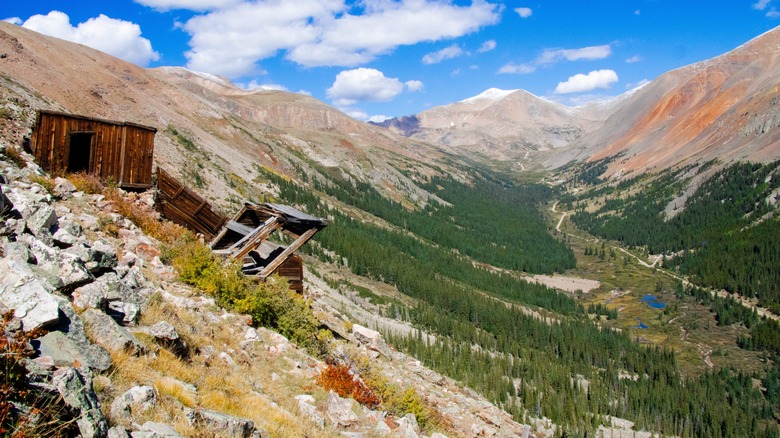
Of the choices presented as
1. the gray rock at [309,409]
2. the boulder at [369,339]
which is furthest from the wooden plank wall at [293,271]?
the gray rock at [309,409]

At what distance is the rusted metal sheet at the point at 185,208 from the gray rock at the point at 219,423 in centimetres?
1653

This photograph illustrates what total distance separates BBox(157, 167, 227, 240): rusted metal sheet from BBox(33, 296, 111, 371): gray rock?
1537 cm

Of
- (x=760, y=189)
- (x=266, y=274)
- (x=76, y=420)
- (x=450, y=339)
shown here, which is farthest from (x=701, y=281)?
(x=76, y=420)

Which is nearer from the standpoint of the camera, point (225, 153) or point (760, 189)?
point (225, 153)

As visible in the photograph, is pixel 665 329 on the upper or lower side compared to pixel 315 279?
lower

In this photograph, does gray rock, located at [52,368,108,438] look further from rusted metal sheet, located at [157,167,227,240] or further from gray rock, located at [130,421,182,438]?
rusted metal sheet, located at [157,167,227,240]

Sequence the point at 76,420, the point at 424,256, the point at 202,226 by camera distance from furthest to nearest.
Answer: the point at 424,256 → the point at 202,226 → the point at 76,420

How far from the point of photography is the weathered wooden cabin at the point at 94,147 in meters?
19.6

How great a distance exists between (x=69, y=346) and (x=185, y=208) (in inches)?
649

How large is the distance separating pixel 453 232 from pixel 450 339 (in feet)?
311

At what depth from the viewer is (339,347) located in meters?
19.2

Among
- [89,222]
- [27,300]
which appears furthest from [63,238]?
[27,300]

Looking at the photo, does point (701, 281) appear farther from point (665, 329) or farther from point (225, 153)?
point (225, 153)

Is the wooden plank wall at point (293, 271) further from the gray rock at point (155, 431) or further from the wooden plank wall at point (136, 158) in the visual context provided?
the gray rock at point (155, 431)
